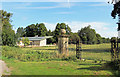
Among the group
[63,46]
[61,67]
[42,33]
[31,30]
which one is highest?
[31,30]

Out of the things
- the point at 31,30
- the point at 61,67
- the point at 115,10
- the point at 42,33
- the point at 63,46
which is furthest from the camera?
the point at 31,30

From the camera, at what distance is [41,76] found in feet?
22.7

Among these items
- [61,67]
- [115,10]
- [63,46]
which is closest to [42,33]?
[63,46]

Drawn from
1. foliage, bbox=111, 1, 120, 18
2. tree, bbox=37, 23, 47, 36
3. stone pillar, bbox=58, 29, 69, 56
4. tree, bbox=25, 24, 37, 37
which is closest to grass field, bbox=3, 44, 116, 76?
stone pillar, bbox=58, 29, 69, 56

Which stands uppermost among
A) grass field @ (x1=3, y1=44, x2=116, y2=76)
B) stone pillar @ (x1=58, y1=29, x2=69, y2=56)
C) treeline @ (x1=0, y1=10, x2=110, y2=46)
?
treeline @ (x1=0, y1=10, x2=110, y2=46)

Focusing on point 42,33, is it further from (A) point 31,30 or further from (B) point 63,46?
(B) point 63,46

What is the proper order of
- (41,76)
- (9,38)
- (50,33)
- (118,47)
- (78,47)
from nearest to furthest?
(41,76) → (118,47) → (78,47) → (9,38) → (50,33)

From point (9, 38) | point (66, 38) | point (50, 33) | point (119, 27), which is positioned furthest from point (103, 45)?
point (50, 33)

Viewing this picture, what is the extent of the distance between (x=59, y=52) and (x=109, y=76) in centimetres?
768

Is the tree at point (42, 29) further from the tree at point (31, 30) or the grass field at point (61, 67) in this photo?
the grass field at point (61, 67)

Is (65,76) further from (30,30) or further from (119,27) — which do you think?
(30,30)

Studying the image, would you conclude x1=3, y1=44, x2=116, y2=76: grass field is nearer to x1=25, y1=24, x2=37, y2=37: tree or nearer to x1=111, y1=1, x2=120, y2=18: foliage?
x1=111, y1=1, x2=120, y2=18: foliage

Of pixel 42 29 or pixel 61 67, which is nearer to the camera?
pixel 61 67

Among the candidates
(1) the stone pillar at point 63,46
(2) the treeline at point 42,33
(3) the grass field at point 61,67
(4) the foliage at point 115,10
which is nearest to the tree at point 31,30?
(2) the treeline at point 42,33
